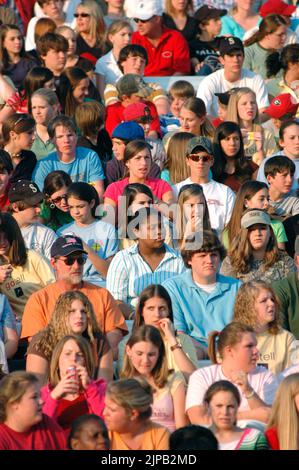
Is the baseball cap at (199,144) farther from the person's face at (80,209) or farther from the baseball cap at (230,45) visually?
the baseball cap at (230,45)

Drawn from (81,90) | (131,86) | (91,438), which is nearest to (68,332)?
(91,438)

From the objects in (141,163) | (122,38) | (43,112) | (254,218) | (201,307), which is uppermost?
(122,38)

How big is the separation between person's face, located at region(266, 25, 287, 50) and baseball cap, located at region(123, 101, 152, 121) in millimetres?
2244

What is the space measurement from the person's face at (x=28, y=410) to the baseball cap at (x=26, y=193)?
3.23 metres

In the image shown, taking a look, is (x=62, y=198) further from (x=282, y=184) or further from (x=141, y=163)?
(x=282, y=184)

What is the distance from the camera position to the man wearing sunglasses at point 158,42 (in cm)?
1655

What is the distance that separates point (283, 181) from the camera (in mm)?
13469

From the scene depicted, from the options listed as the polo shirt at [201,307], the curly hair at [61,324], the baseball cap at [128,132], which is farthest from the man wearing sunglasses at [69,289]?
the baseball cap at [128,132]

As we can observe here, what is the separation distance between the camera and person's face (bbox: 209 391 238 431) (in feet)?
31.9

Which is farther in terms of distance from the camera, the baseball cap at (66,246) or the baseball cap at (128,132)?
the baseball cap at (128,132)

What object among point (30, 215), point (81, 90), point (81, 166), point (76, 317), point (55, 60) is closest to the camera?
point (76, 317)

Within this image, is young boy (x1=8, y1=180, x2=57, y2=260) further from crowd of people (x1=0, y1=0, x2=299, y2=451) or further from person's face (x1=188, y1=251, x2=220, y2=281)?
person's face (x1=188, y1=251, x2=220, y2=281)

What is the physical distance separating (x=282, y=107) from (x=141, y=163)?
6.91 ft

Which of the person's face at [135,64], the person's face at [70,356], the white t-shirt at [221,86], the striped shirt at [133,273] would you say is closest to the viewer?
the person's face at [70,356]
